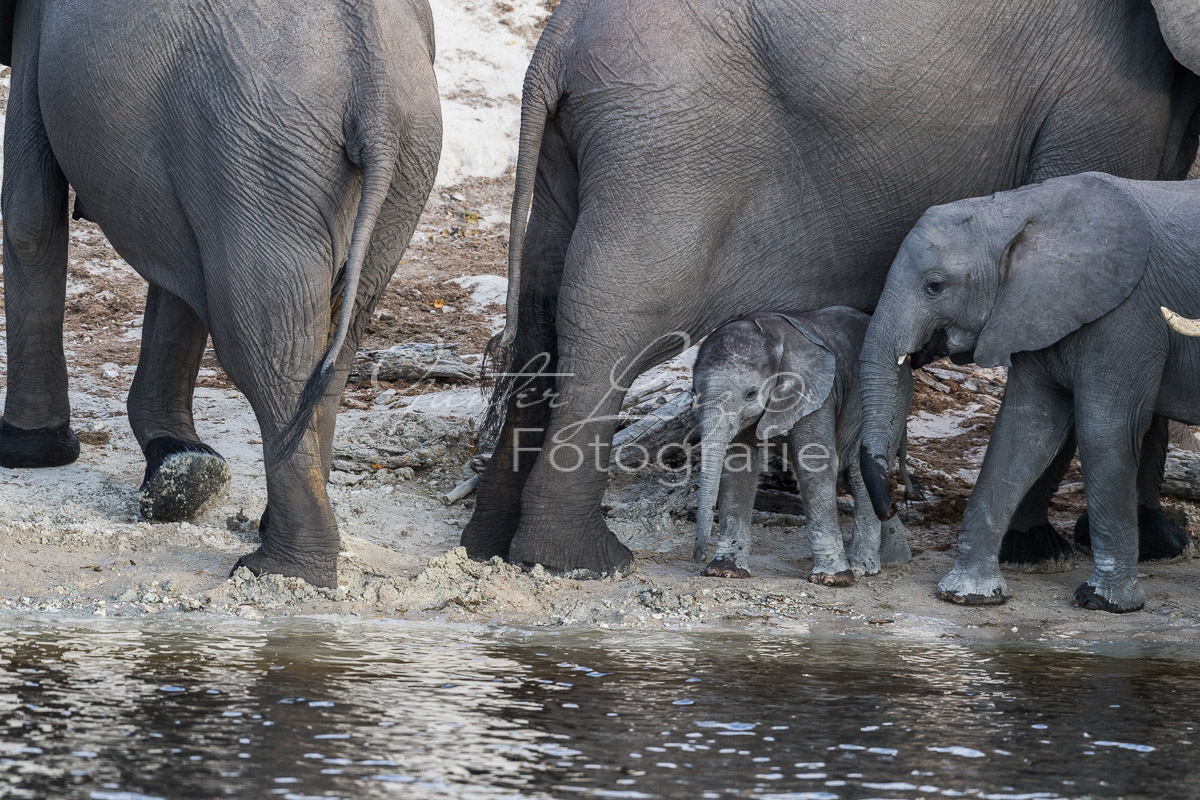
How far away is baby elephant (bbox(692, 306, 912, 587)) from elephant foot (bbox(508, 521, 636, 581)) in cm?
34

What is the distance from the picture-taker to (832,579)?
5.89 meters

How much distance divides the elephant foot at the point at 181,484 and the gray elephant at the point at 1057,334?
246 cm

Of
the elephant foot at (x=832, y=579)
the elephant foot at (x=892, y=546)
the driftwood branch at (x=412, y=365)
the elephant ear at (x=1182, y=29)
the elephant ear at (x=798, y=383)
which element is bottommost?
the elephant foot at (x=832, y=579)

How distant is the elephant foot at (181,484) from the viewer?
6.15 meters

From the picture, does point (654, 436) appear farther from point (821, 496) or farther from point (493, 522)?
point (821, 496)

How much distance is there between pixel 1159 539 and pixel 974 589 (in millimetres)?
1066

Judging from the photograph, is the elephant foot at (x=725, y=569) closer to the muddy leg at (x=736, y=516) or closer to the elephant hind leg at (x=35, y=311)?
the muddy leg at (x=736, y=516)

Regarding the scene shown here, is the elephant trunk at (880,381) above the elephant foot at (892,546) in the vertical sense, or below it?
above

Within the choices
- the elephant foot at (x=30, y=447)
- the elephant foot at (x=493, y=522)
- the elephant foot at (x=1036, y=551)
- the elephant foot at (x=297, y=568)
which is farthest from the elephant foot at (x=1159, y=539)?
the elephant foot at (x=30, y=447)

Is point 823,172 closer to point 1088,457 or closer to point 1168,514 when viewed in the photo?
point 1088,457

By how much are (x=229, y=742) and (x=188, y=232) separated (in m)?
2.14

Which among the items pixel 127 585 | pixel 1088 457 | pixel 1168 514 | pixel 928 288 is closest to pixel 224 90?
pixel 127 585

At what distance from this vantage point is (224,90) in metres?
5.33

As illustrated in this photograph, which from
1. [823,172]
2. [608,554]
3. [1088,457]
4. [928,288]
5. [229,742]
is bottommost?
[229,742]
